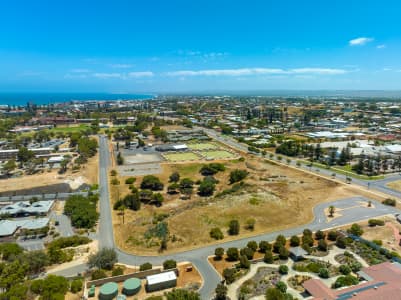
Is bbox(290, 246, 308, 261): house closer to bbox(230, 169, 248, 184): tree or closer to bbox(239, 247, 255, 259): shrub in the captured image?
bbox(239, 247, 255, 259): shrub

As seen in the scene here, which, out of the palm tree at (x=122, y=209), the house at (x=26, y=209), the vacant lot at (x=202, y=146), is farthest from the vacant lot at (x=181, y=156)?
the house at (x=26, y=209)

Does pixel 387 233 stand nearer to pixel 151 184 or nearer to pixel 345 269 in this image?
pixel 345 269

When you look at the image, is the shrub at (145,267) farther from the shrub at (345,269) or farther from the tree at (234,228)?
the shrub at (345,269)

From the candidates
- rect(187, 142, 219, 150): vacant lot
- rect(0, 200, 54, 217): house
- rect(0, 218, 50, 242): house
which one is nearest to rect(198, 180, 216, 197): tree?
rect(0, 218, 50, 242): house

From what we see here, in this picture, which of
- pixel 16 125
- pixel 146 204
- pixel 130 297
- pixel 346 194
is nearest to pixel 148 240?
pixel 130 297

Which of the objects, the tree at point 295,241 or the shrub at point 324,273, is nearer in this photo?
the shrub at point 324,273

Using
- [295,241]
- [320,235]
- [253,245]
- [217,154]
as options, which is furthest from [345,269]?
[217,154]
